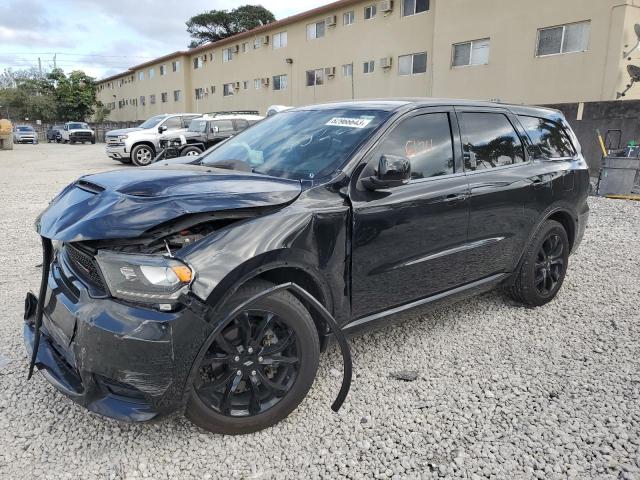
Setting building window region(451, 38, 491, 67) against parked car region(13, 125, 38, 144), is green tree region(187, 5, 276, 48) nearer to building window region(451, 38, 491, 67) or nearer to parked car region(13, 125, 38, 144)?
parked car region(13, 125, 38, 144)

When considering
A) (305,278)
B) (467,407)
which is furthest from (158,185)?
(467,407)

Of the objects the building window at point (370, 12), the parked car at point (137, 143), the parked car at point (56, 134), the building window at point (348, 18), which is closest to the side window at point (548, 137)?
the parked car at point (137, 143)

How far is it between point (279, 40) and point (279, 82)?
2593 millimetres

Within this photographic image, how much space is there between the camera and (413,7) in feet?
71.1

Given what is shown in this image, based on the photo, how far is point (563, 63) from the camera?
16.4m

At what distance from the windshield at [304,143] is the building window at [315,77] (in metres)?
25.0

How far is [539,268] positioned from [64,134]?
4271cm

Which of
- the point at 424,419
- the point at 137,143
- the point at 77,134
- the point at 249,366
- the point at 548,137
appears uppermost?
the point at 548,137

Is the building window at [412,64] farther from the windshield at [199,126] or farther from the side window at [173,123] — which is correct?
the windshield at [199,126]

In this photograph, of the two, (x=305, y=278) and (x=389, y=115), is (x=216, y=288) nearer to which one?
(x=305, y=278)

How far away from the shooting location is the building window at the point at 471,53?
18.7 m

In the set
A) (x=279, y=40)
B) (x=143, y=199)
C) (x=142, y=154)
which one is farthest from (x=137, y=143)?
(x=279, y=40)

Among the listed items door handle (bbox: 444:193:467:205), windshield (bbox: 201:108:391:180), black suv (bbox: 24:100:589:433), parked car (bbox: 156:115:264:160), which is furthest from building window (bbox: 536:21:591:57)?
windshield (bbox: 201:108:391:180)

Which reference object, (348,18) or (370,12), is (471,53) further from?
Answer: (348,18)
